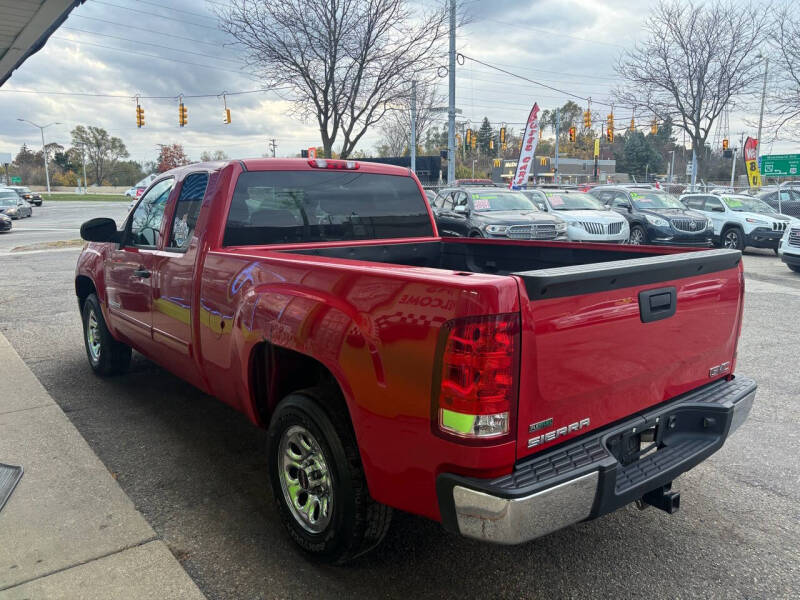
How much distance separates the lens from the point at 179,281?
380 centimetres

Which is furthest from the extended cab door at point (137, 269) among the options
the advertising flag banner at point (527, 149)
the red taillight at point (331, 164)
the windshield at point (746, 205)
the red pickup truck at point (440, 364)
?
the advertising flag banner at point (527, 149)

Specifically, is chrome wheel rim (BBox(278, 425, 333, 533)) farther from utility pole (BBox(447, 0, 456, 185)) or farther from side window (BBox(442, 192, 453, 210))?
utility pole (BBox(447, 0, 456, 185))

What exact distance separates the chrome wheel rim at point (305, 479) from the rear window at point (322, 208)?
134 centimetres

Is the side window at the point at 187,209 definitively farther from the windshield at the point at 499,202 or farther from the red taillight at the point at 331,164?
the windshield at the point at 499,202

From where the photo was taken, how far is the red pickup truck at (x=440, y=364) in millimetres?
2051

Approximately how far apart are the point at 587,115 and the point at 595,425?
44.0m

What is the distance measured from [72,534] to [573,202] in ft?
50.5

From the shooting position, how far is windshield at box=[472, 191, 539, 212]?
14453 millimetres

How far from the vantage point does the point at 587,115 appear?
4244cm

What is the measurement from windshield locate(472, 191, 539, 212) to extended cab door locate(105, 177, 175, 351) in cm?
1035

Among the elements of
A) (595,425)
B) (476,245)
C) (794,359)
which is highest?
(476,245)

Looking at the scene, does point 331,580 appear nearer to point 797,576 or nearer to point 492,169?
point 797,576

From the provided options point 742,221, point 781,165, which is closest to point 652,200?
point 742,221

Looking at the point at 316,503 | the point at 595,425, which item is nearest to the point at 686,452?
the point at 595,425
